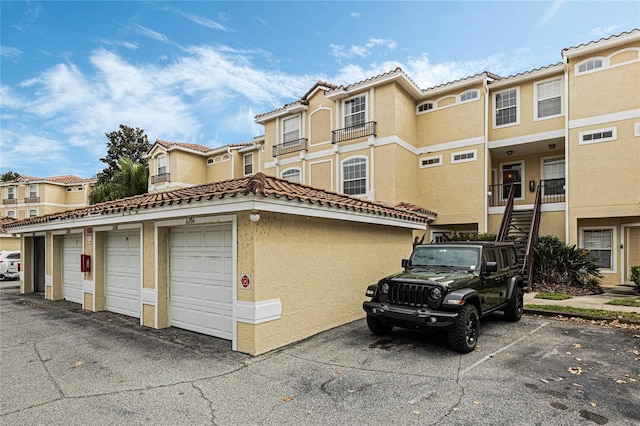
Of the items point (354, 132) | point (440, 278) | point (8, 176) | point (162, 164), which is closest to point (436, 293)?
point (440, 278)

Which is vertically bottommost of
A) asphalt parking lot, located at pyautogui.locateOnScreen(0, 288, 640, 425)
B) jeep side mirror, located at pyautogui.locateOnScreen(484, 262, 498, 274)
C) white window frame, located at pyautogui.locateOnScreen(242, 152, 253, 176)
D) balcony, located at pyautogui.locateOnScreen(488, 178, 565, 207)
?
asphalt parking lot, located at pyautogui.locateOnScreen(0, 288, 640, 425)

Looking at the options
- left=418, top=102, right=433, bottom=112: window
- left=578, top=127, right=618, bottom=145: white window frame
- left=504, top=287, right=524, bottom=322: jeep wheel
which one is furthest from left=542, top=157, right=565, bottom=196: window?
left=504, top=287, right=524, bottom=322: jeep wheel

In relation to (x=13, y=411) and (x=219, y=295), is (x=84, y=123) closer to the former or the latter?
(x=219, y=295)

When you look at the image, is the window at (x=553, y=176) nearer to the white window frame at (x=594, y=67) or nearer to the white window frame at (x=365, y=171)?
the white window frame at (x=594, y=67)

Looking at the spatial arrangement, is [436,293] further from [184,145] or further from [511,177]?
[184,145]

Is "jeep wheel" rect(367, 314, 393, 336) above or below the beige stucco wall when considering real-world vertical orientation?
below

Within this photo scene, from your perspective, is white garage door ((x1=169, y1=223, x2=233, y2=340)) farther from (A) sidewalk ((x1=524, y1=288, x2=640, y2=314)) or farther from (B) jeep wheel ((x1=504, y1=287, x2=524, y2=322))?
(A) sidewalk ((x1=524, y1=288, x2=640, y2=314))

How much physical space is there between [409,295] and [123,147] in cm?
3994

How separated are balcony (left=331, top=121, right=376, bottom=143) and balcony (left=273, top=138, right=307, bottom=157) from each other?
6.05ft

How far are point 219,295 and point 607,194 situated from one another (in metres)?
14.2

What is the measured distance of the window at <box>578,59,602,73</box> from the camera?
44.3 feet

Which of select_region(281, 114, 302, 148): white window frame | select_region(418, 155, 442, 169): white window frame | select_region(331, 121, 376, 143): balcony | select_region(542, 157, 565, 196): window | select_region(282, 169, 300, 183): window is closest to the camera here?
select_region(542, 157, 565, 196): window

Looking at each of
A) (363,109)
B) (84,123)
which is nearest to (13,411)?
(363,109)

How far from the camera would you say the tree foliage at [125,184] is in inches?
920
